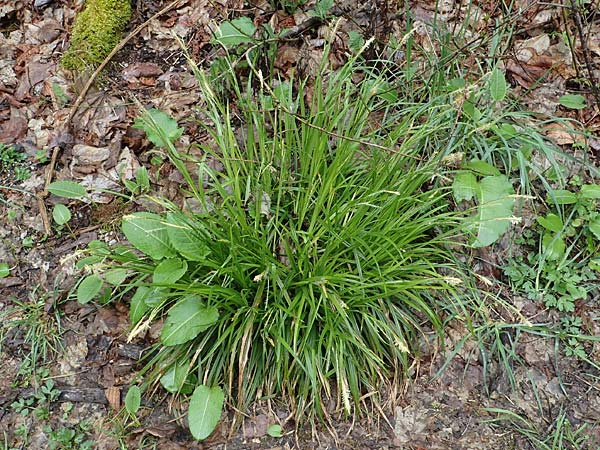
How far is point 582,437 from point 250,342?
4.32ft

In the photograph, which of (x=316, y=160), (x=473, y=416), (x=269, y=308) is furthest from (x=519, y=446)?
(x=316, y=160)

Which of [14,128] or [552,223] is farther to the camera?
[14,128]

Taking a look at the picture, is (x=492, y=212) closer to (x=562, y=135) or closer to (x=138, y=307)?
(x=562, y=135)

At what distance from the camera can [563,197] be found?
2326mm

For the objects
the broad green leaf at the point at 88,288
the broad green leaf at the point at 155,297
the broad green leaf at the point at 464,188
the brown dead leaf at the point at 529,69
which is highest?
the brown dead leaf at the point at 529,69

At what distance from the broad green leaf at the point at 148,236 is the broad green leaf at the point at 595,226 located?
1.78 metres

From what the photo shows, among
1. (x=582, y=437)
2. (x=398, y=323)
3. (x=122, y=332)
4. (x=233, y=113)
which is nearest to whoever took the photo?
(x=582, y=437)

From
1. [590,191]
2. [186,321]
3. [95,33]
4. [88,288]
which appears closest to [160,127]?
[88,288]

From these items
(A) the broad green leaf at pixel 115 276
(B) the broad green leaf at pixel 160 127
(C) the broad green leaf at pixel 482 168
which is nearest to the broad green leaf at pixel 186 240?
(A) the broad green leaf at pixel 115 276

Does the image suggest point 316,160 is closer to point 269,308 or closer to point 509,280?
point 269,308

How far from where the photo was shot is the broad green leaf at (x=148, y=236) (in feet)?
6.71

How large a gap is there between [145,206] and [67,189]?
0.36 metres

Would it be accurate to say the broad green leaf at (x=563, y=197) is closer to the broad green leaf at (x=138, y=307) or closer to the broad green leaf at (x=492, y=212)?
the broad green leaf at (x=492, y=212)

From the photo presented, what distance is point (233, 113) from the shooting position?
2.63 meters
